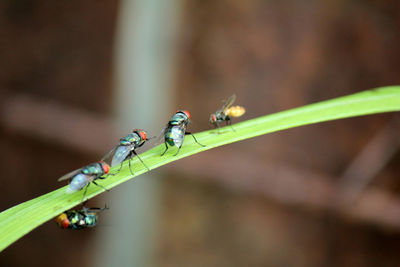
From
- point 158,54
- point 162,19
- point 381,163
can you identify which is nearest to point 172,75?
point 158,54

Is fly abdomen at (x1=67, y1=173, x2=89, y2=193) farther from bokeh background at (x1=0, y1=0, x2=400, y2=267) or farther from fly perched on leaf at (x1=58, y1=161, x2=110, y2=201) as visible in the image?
bokeh background at (x1=0, y1=0, x2=400, y2=267)

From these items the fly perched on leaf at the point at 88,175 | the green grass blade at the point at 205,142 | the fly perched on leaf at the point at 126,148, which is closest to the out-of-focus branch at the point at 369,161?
the green grass blade at the point at 205,142

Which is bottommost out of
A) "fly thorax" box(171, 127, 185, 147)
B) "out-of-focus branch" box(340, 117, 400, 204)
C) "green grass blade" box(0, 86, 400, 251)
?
"green grass blade" box(0, 86, 400, 251)

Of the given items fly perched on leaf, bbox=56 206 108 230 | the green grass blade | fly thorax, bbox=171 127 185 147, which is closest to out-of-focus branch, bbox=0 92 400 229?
fly perched on leaf, bbox=56 206 108 230

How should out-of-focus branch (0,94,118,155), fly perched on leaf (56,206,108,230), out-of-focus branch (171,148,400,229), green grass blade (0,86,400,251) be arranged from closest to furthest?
1. green grass blade (0,86,400,251)
2. fly perched on leaf (56,206,108,230)
3. out-of-focus branch (0,94,118,155)
4. out-of-focus branch (171,148,400,229)

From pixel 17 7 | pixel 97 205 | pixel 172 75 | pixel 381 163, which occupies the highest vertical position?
pixel 17 7

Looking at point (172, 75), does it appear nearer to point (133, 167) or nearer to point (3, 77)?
point (3, 77)

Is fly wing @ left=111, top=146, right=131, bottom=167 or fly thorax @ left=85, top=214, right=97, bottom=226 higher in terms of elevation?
fly wing @ left=111, top=146, right=131, bottom=167

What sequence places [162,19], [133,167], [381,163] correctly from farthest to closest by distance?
[381,163], [162,19], [133,167]
